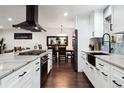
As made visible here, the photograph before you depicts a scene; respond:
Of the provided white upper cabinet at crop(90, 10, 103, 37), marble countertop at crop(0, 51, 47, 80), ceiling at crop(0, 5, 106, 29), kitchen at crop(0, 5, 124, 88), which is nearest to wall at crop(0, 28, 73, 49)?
kitchen at crop(0, 5, 124, 88)

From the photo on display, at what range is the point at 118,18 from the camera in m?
3.00

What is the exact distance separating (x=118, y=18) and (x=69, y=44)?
8.93 metres

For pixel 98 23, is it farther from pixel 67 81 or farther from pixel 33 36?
pixel 33 36

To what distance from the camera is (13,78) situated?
166 cm

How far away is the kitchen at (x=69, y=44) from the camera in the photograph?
7.24ft

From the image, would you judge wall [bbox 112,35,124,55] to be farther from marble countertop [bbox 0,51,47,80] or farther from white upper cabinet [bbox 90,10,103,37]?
marble countertop [bbox 0,51,47,80]

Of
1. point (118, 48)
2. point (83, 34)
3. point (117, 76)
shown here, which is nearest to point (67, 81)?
point (118, 48)

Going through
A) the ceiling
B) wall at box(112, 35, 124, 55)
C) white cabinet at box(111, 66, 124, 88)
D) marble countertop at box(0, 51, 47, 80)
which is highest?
the ceiling

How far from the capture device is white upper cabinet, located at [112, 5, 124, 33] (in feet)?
9.17

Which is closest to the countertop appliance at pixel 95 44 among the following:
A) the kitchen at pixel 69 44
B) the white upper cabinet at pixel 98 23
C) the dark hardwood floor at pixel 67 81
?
the kitchen at pixel 69 44

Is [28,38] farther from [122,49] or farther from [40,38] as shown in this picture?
[122,49]

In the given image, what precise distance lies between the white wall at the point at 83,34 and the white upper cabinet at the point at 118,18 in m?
3.15

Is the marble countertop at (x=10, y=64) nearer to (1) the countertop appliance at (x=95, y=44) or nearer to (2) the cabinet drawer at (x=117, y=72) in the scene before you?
(2) the cabinet drawer at (x=117, y=72)

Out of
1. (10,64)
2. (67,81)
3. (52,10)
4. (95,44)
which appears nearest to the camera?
(10,64)
